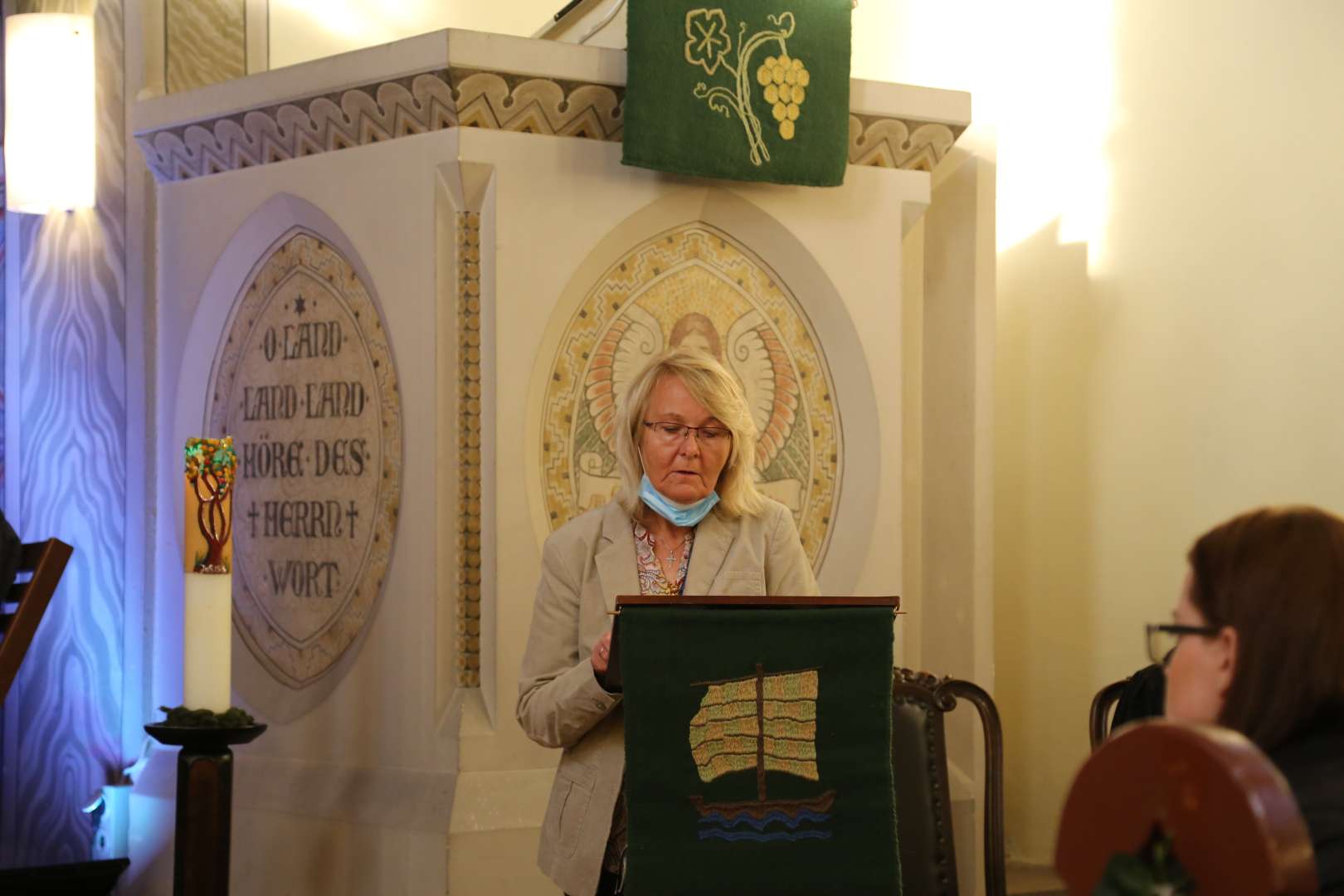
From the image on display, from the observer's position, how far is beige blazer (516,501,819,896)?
2855 mm

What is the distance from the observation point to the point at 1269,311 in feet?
15.8

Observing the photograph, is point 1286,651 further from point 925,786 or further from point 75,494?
point 75,494

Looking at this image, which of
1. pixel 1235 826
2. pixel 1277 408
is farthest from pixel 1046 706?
pixel 1235 826

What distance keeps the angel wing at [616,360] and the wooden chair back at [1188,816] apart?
131 inches

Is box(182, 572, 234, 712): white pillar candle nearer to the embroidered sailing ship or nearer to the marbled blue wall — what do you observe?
the marbled blue wall

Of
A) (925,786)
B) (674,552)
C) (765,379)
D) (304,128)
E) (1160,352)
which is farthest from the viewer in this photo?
(1160,352)

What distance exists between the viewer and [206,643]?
414 centimetres

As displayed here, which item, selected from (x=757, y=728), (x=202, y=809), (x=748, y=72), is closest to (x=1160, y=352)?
(x=748, y=72)

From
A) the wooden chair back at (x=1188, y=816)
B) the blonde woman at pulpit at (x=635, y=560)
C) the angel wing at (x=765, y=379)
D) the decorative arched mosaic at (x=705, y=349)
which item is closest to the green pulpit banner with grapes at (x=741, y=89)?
the decorative arched mosaic at (x=705, y=349)

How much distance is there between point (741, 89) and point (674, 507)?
79.5 inches

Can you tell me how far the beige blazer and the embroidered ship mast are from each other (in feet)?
0.61

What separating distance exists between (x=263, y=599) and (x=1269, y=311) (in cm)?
323

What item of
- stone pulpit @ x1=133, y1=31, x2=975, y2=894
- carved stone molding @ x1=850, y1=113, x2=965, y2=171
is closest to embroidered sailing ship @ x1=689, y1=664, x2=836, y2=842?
stone pulpit @ x1=133, y1=31, x2=975, y2=894

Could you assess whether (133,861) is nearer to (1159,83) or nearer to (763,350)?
(763,350)
